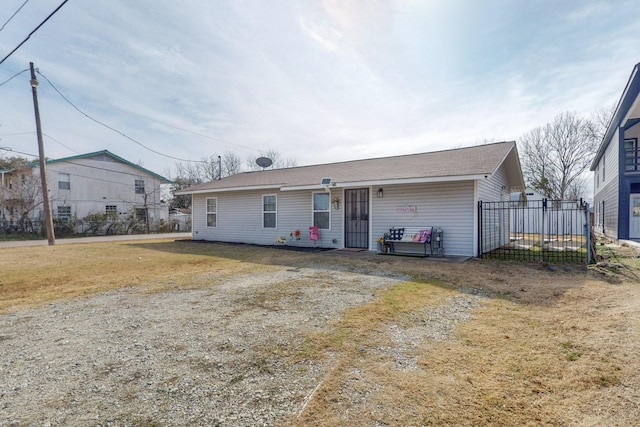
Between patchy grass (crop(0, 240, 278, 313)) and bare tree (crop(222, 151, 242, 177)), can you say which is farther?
bare tree (crop(222, 151, 242, 177))

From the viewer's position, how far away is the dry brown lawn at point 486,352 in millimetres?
1978

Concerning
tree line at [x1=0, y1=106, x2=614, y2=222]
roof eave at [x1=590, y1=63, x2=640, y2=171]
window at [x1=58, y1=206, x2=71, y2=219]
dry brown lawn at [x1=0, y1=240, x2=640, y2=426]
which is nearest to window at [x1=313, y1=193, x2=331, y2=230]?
dry brown lawn at [x1=0, y1=240, x2=640, y2=426]

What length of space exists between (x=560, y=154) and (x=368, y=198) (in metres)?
26.4

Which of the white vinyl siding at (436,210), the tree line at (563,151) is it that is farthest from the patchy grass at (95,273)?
the tree line at (563,151)

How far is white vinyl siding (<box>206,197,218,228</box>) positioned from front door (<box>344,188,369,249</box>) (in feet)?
22.4

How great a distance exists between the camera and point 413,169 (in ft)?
32.2

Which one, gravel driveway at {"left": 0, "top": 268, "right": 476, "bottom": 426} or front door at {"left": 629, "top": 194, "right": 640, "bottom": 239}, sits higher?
front door at {"left": 629, "top": 194, "right": 640, "bottom": 239}

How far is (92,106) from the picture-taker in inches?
608

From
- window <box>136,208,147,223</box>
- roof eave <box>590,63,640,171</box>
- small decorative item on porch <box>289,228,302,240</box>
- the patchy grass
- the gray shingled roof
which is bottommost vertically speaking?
the patchy grass

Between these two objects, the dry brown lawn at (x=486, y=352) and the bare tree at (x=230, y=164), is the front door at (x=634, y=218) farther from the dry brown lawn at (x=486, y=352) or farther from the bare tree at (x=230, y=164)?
the bare tree at (x=230, y=164)

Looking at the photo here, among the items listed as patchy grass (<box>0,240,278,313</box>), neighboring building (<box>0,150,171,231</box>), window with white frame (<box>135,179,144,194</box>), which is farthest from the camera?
window with white frame (<box>135,179,144,194</box>)

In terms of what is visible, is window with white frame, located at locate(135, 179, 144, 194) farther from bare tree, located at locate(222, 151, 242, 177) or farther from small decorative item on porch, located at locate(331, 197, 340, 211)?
small decorative item on porch, located at locate(331, 197, 340, 211)

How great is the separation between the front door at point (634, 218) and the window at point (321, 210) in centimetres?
1212

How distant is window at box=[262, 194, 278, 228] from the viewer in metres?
12.5
